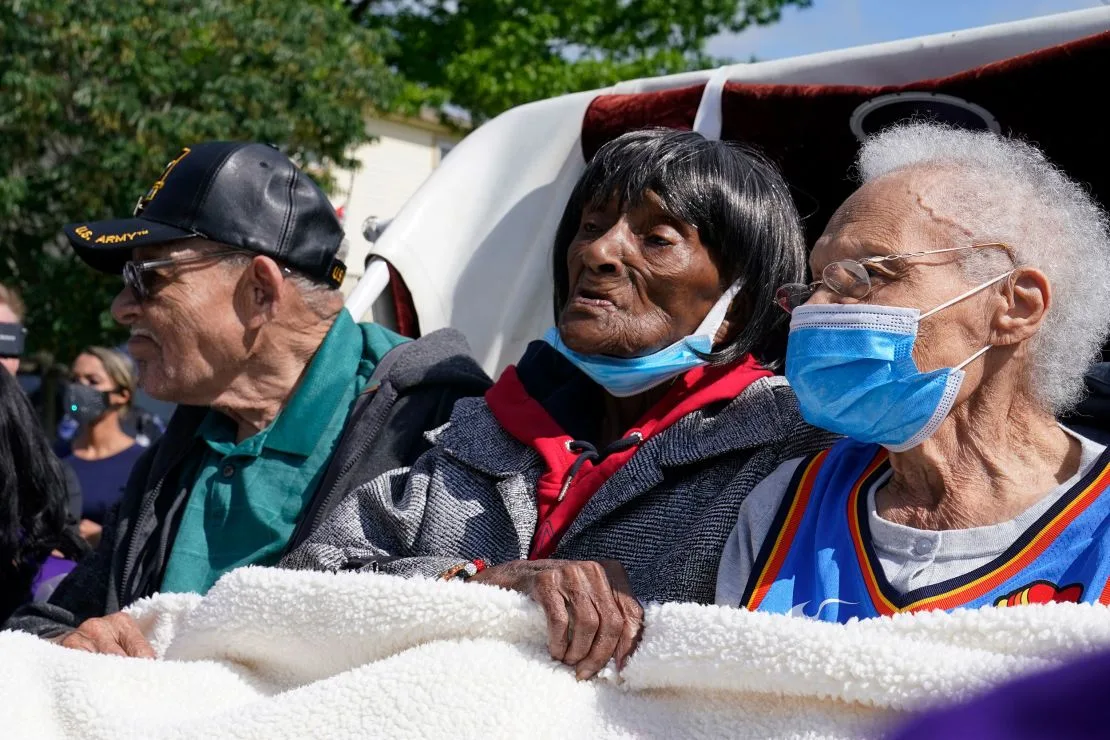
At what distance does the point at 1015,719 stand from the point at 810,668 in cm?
88

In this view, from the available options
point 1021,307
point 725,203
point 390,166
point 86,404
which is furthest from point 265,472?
point 390,166

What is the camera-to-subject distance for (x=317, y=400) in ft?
10.2

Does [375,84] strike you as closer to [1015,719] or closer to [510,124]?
[510,124]

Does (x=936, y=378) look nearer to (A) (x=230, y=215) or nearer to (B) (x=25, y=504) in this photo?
(A) (x=230, y=215)

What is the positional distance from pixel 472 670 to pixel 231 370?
1.66 m

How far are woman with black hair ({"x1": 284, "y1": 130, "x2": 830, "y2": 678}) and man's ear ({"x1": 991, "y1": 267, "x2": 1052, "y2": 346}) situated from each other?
1.51ft

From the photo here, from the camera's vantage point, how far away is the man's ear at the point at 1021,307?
6.64 feet

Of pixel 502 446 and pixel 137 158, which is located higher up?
pixel 502 446

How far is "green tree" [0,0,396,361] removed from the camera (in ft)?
36.4

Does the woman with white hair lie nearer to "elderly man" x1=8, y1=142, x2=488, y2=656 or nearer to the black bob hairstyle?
the black bob hairstyle

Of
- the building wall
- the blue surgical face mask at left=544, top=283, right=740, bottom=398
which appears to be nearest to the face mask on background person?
the blue surgical face mask at left=544, top=283, right=740, bottom=398

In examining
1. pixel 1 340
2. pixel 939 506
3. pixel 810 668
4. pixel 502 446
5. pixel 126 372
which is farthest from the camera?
pixel 126 372

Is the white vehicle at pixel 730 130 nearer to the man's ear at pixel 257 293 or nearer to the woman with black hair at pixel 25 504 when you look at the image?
the man's ear at pixel 257 293

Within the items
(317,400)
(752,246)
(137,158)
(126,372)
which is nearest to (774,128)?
(752,246)
